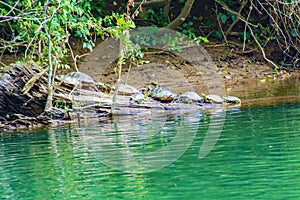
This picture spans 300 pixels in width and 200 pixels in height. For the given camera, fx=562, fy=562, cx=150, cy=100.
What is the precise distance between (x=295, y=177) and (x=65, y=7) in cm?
513

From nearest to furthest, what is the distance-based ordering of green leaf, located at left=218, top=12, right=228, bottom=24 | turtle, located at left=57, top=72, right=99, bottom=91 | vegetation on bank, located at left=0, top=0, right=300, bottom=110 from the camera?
turtle, located at left=57, top=72, right=99, bottom=91 → vegetation on bank, located at left=0, top=0, right=300, bottom=110 → green leaf, located at left=218, top=12, right=228, bottom=24

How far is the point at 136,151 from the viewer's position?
5500 millimetres

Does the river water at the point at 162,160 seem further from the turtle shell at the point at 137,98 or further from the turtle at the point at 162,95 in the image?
the turtle at the point at 162,95

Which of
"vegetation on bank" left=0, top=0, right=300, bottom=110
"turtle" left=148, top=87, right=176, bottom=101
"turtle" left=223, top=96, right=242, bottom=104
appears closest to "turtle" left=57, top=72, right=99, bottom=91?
"turtle" left=148, top=87, right=176, bottom=101

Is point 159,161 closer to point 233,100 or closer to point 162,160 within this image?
point 162,160

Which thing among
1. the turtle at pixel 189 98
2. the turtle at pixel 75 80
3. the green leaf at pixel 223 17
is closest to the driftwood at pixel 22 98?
the turtle at pixel 75 80

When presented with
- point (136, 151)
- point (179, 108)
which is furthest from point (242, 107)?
point (136, 151)

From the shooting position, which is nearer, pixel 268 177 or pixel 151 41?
pixel 268 177

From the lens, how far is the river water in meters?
3.97

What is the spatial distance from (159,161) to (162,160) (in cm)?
4

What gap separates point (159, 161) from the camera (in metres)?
4.89

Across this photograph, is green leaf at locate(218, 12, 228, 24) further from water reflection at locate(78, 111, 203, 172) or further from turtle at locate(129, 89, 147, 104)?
water reflection at locate(78, 111, 203, 172)

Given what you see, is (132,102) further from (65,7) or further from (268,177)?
(268,177)

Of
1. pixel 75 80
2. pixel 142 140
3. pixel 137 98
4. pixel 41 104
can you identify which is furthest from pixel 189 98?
pixel 142 140
